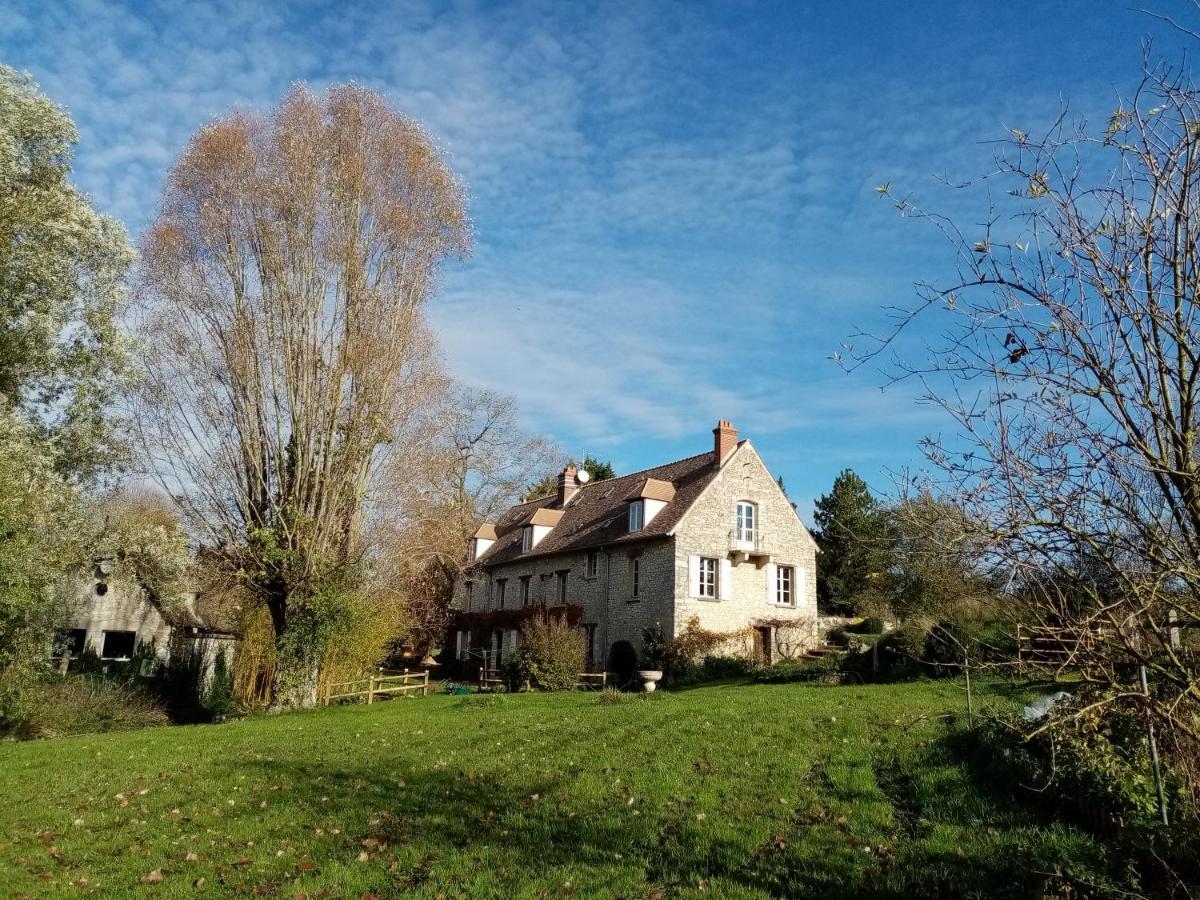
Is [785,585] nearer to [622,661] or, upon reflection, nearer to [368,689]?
[622,661]

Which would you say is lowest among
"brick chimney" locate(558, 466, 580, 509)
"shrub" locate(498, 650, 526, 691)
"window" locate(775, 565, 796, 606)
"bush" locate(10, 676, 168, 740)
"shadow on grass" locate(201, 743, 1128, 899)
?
"bush" locate(10, 676, 168, 740)

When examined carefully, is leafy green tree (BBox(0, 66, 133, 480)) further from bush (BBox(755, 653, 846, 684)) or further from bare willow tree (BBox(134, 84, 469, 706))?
bush (BBox(755, 653, 846, 684))

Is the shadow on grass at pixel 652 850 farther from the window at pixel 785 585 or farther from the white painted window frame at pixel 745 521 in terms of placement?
the window at pixel 785 585

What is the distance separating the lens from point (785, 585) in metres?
33.0

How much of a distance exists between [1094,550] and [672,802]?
20.6ft

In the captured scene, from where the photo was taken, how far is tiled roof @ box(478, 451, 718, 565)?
105 ft

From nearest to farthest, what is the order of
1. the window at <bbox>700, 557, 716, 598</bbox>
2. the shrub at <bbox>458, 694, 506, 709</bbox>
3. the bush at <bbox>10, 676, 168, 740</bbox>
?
the bush at <bbox>10, 676, 168, 740</bbox>
the shrub at <bbox>458, 694, 506, 709</bbox>
the window at <bbox>700, 557, 716, 598</bbox>

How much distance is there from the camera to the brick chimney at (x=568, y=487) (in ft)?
135

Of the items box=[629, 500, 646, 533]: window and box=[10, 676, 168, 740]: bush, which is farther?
box=[629, 500, 646, 533]: window

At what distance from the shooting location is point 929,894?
6.25m

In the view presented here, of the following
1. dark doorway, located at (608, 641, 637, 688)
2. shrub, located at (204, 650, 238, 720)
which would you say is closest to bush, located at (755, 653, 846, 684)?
dark doorway, located at (608, 641, 637, 688)

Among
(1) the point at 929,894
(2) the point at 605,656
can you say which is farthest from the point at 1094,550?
(2) the point at 605,656

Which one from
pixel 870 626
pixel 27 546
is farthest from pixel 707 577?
pixel 27 546

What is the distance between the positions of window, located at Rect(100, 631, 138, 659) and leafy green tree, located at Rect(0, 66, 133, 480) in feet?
72.0
